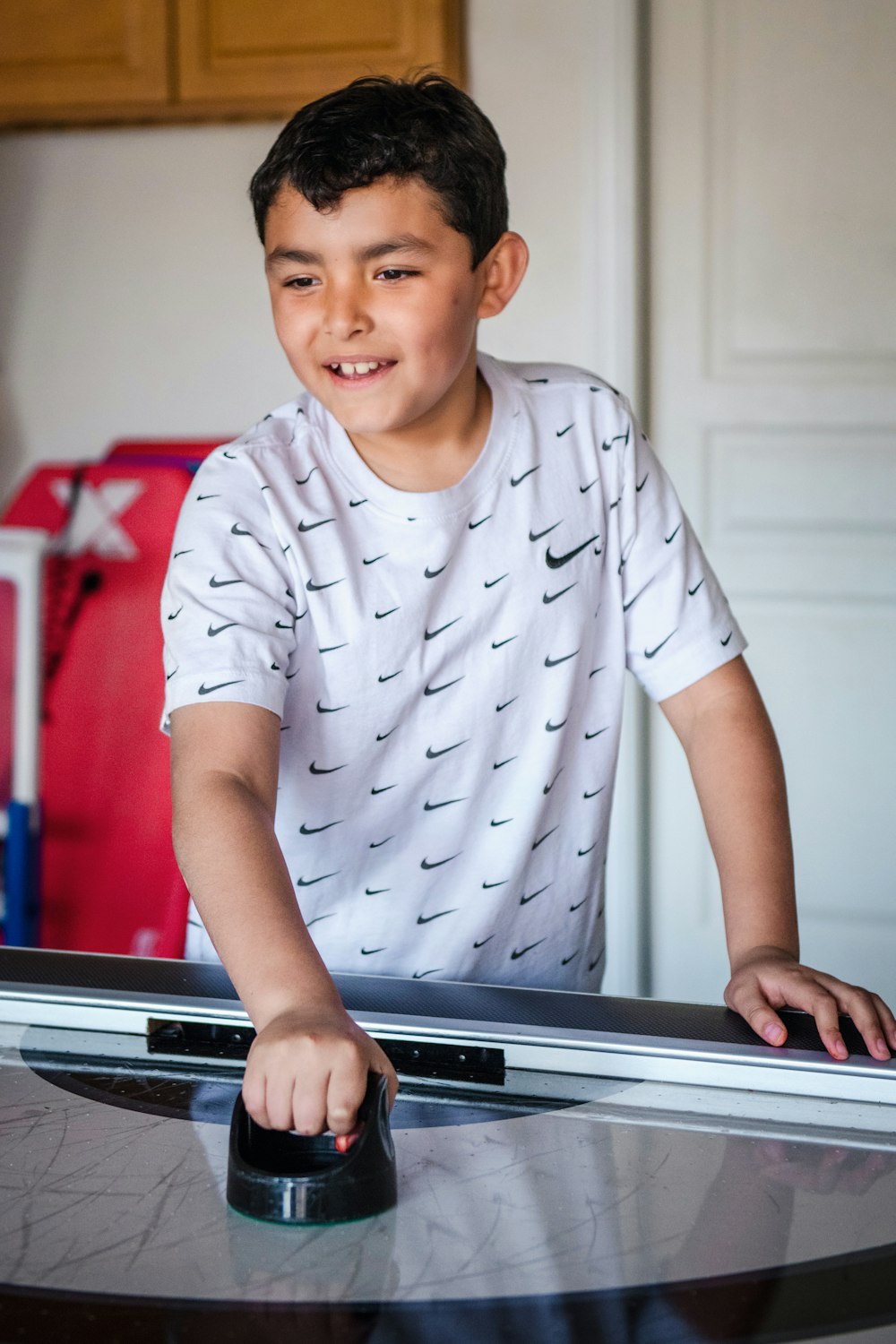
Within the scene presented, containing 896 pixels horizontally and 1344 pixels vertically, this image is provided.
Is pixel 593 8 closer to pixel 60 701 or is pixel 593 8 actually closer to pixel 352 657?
pixel 60 701

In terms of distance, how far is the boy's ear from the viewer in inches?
41.9

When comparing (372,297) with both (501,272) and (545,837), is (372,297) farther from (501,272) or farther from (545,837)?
(545,837)

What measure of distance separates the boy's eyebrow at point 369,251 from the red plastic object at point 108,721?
3.68 feet

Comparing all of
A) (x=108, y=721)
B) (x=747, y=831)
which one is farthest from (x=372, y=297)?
(x=108, y=721)

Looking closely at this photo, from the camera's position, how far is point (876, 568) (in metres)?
2.34

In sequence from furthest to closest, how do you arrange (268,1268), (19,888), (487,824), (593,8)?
(593,8)
(19,888)
(487,824)
(268,1268)

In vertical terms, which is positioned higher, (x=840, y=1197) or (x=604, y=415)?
(x=604, y=415)

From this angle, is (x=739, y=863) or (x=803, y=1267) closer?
(x=803, y=1267)

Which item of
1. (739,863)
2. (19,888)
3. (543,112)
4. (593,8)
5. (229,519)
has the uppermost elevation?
(593,8)

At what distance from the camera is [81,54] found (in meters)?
2.29

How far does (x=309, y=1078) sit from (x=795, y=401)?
1945 millimetres

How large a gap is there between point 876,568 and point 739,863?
1.46 metres

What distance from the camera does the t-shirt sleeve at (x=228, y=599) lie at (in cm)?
90

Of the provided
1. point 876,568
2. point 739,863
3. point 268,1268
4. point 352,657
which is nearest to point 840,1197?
point 268,1268
